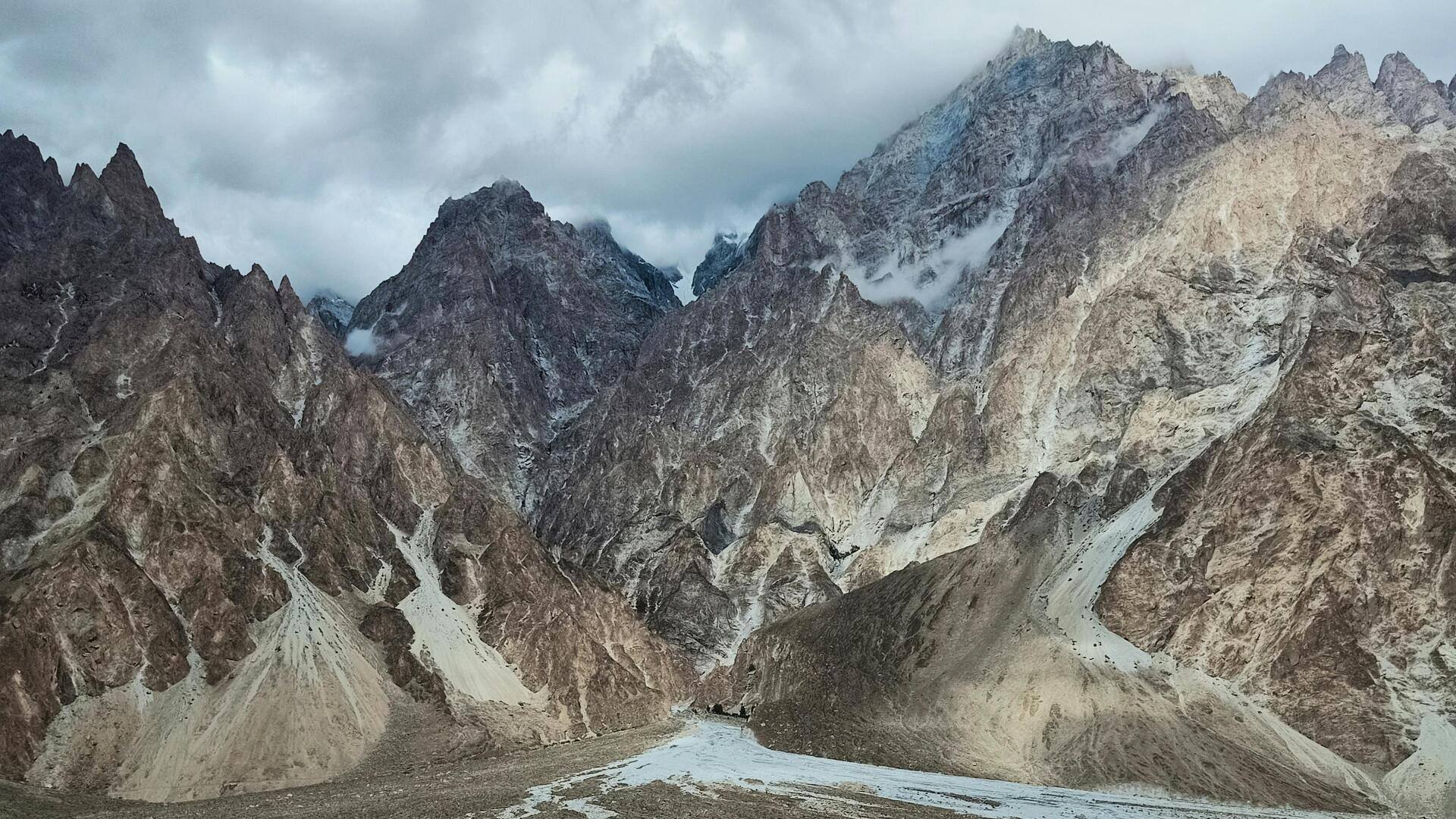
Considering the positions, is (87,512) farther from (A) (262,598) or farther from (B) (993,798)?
(B) (993,798)

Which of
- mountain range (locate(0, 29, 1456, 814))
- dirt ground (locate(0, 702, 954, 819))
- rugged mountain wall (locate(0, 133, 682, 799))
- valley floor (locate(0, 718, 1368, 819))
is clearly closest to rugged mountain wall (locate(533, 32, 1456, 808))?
mountain range (locate(0, 29, 1456, 814))

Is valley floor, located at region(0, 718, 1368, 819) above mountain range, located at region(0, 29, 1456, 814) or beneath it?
beneath

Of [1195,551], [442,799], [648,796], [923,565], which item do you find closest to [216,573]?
[442,799]

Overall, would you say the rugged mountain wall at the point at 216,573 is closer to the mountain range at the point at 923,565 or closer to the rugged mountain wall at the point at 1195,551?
the mountain range at the point at 923,565

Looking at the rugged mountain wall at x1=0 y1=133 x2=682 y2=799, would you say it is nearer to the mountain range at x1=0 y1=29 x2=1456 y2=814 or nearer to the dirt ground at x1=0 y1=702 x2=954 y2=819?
the mountain range at x1=0 y1=29 x2=1456 y2=814

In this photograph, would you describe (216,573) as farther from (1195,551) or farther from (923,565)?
(1195,551)

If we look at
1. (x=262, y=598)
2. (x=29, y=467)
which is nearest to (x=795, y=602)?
(x=262, y=598)

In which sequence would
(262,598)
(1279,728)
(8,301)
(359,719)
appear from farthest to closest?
(8,301), (262,598), (359,719), (1279,728)
